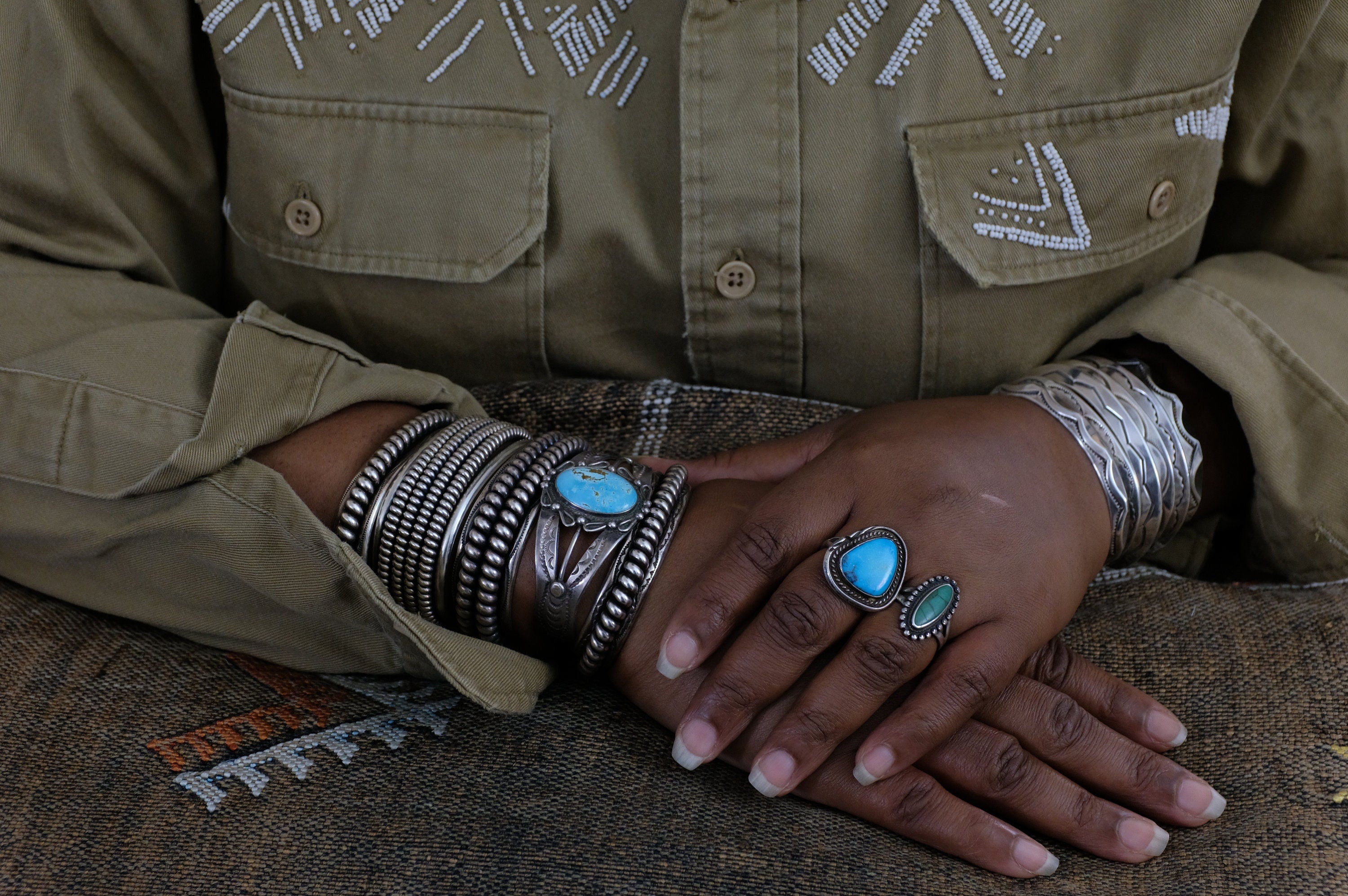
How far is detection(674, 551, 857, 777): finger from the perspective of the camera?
795mm

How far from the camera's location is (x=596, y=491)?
879 mm

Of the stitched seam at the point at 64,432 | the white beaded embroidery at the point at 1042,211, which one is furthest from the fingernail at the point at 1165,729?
the stitched seam at the point at 64,432

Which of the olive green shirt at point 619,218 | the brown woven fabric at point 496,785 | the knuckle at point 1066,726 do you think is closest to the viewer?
the brown woven fabric at point 496,785

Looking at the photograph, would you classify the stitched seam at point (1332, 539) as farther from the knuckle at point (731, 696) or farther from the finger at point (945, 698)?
the knuckle at point (731, 696)

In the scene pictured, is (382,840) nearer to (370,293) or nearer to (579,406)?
(579,406)

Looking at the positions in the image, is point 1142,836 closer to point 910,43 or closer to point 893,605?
point 893,605

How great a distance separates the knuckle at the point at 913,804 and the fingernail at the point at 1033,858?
0.23 feet

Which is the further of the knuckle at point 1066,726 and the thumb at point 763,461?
the thumb at point 763,461

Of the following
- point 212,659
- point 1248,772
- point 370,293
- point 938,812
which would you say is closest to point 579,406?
point 370,293

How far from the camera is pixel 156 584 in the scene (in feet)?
3.09

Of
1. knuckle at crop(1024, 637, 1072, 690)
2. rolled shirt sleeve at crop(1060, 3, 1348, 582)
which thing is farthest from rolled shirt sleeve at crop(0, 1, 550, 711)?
rolled shirt sleeve at crop(1060, 3, 1348, 582)

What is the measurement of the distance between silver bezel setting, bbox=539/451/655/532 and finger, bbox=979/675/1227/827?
0.35 metres

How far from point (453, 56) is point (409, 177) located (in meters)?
0.14

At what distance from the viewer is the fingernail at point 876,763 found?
2.55 feet
